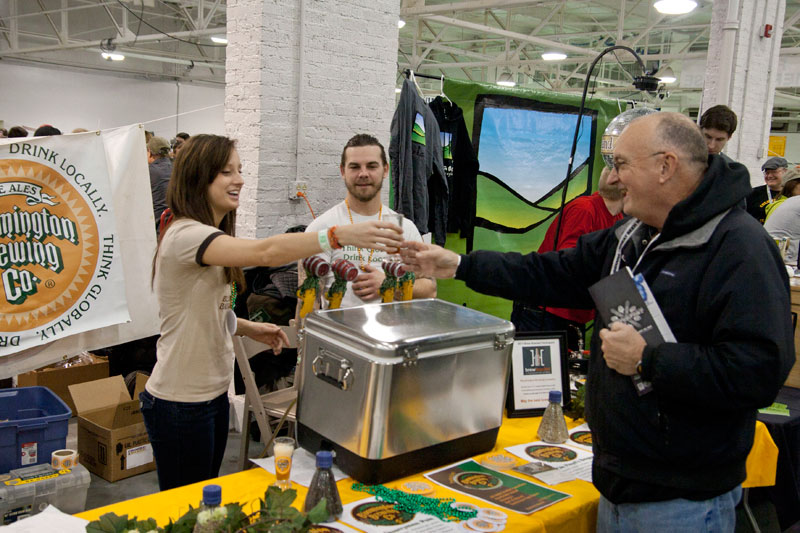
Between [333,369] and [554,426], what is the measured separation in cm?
81

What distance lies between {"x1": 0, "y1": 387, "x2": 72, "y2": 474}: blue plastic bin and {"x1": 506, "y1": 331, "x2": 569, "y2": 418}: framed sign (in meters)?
2.05

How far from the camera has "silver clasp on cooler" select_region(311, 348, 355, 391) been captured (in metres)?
1.61

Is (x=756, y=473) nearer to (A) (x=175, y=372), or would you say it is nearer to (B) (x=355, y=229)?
(B) (x=355, y=229)

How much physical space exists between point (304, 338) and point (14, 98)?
570 inches

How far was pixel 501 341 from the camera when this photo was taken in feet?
5.89

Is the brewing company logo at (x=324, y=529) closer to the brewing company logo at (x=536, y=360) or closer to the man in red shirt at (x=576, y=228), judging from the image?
the brewing company logo at (x=536, y=360)

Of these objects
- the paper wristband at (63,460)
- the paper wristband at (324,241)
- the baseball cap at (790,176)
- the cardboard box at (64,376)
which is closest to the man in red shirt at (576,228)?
the paper wristband at (324,241)

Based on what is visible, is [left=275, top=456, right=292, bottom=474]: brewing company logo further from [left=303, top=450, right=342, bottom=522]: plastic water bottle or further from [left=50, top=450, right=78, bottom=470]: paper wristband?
[left=50, top=450, right=78, bottom=470]: paper wristband

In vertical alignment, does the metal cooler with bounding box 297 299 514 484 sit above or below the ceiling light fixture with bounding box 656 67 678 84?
below

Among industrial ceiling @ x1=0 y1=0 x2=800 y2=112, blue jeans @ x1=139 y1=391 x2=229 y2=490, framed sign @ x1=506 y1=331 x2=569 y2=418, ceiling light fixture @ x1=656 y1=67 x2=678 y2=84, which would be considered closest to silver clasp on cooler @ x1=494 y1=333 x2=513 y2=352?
framed sign @ x1=506 y1=331 x2=569 y2=418

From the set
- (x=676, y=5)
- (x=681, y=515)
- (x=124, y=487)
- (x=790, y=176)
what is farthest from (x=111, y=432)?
(x=676, y=5)

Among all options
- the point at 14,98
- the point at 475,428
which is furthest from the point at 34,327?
the point at 14,98

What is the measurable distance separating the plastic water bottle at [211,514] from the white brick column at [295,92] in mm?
2931

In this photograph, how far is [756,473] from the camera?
2.42 m
